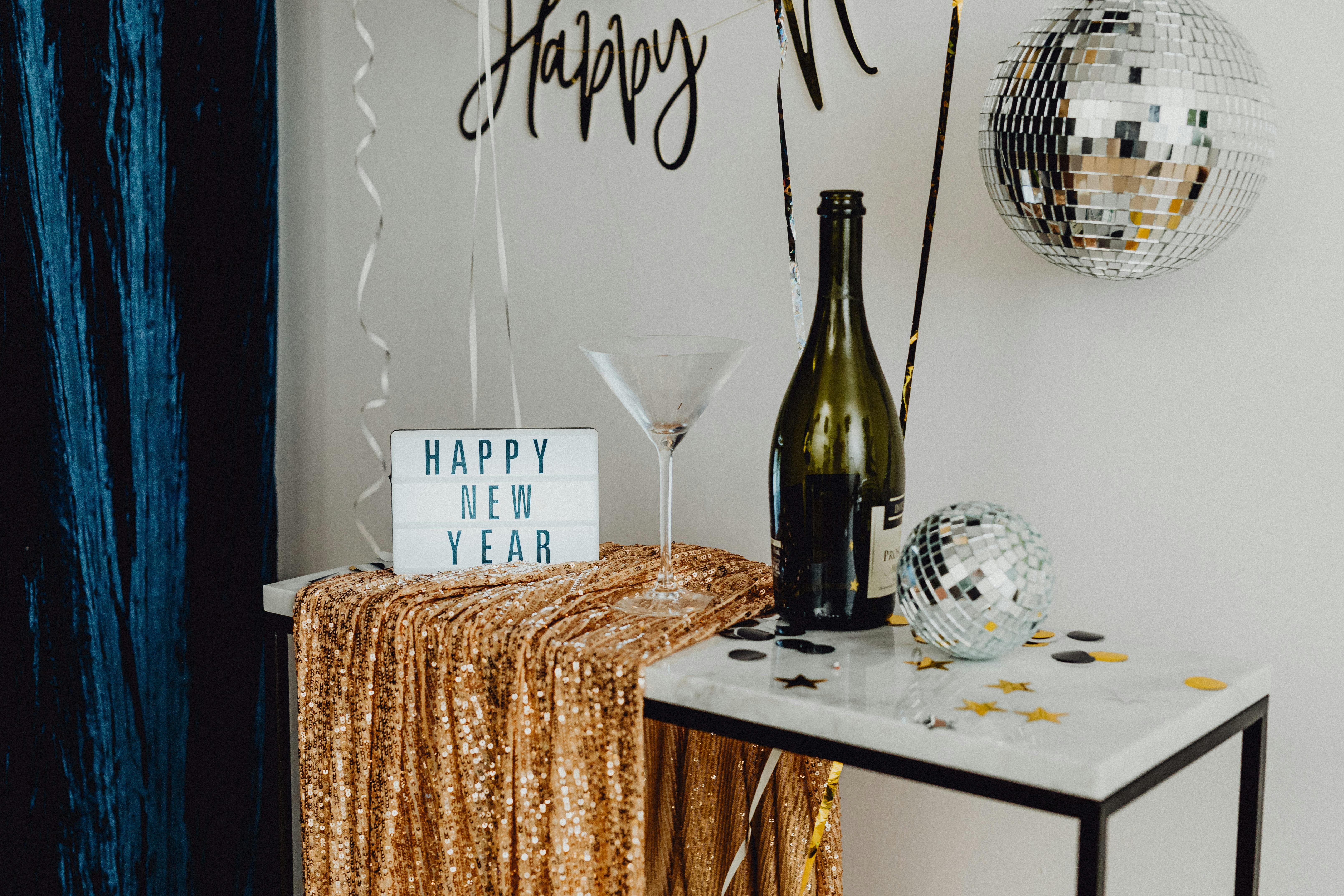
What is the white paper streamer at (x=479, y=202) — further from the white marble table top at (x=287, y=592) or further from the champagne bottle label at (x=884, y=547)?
the champagne bottle label at (x=884, y=547)

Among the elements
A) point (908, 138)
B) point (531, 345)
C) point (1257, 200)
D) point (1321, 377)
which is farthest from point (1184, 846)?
point (531, 345)

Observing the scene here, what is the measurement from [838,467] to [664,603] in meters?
0.19

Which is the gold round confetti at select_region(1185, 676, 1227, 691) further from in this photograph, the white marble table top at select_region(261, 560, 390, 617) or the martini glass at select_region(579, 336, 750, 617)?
the white marble table top at select_region(261, 560, 390, 617)

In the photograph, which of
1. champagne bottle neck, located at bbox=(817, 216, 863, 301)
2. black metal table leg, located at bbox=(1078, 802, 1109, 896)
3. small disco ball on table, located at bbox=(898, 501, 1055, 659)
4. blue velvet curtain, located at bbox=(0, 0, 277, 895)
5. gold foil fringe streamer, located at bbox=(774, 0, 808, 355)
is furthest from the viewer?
blue velvet curtain, located at bbox=(0, 0, 277, 895)

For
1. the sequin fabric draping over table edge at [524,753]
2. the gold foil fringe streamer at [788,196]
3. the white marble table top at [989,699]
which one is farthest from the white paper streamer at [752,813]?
the gold foil fringe streamer at [788,196]

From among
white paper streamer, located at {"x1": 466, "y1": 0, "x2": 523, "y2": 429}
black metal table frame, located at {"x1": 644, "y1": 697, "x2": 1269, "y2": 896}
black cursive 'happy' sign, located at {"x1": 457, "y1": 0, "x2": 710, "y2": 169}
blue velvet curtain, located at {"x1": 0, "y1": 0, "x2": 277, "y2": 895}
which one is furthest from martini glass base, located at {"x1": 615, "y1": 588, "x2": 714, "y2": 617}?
blue velvet curtain, located at {"x1": 0, "y1": 0, "x2": 277, "y2": 895}

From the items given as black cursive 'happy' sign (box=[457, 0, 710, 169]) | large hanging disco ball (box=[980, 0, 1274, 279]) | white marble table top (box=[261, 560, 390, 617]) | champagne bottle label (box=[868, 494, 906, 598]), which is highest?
black cursive 'happy' sign (box=[457, 0, 710, 169])

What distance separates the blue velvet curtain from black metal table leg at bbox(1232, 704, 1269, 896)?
117cm

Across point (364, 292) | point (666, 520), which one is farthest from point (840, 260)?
point (364, 292)

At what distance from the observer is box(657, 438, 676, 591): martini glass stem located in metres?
0.93

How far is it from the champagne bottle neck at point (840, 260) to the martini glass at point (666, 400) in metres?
0.09

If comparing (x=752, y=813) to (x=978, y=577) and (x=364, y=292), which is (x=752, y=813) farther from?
(x=364, y=292)

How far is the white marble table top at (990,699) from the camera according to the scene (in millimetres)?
630

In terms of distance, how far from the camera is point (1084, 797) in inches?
23.8
